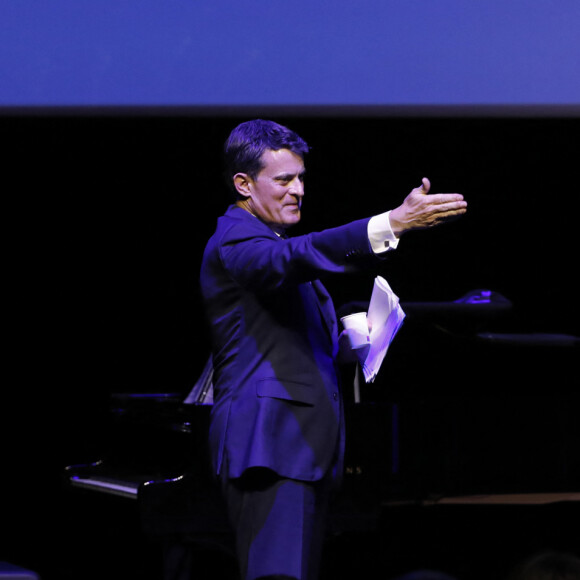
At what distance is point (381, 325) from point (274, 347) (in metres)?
0.24

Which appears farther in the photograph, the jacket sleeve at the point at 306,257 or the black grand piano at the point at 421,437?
the black grand piano at the point at 421,437

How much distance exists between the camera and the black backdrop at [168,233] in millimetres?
4367

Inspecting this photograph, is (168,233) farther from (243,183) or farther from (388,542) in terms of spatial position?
(243,183)

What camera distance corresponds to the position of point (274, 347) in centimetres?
185

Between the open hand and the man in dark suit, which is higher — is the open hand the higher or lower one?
the higher one

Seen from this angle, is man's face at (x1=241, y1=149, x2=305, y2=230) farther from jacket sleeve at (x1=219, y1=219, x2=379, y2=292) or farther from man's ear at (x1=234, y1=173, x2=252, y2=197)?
jacket sleeve at (x1=219, y1=219, x2=379, y2=292)

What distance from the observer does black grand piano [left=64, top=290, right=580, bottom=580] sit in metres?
3.19

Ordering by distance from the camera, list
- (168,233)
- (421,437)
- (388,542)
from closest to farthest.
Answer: (421,437) → (388,542) → (168,233)

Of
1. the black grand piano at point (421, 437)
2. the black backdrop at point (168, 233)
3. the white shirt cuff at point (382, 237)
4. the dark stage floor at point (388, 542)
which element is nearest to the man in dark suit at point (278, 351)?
the white shirt cuff at point (382, 237)

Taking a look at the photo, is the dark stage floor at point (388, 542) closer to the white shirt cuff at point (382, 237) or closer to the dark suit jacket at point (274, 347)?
the dark suit jacket at point (274, 347)

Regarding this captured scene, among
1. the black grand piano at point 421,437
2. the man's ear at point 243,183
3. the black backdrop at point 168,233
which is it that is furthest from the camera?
the black backdrop at point 168,233

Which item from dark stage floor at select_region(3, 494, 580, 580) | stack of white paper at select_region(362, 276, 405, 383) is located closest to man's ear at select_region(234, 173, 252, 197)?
stack of white paper at select_region(362, 276, 405, 383)

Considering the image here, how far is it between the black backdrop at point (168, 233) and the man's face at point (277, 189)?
2.22 meters

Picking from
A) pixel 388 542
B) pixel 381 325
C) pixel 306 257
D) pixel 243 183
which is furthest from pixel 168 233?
pixel 306 257
